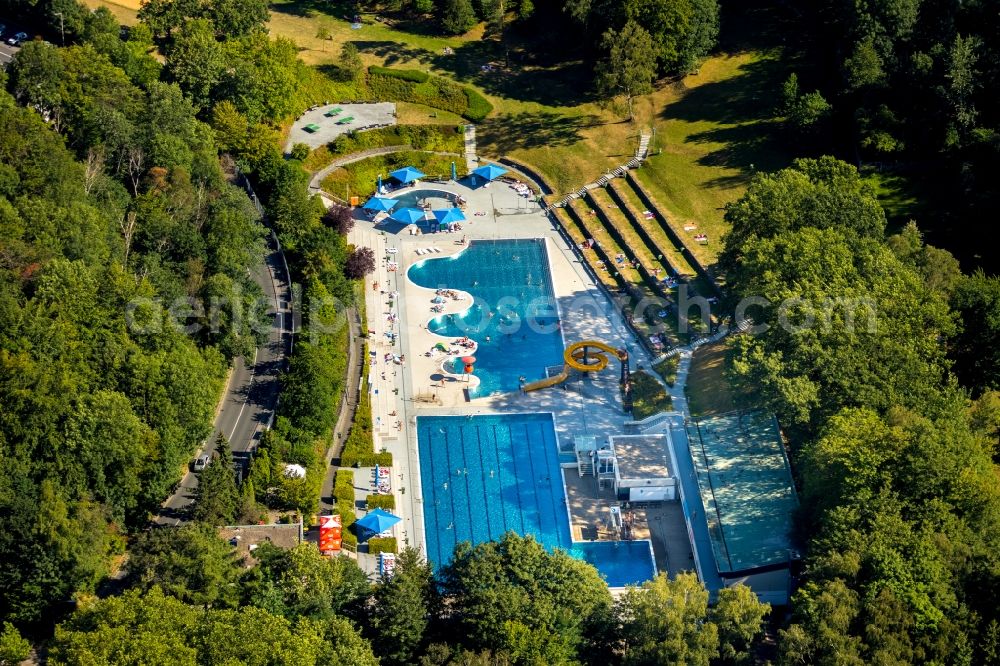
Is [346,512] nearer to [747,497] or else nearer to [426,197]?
[747,497]

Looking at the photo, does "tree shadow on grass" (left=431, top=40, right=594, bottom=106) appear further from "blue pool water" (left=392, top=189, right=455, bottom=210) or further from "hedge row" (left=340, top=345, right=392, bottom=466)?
"hedge row" (left=340, top=345, right=392, bottom=466)

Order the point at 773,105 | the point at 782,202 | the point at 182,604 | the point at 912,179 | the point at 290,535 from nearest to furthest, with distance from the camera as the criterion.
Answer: the point at 182,604
the point at 290,535
the point at 782,202
the point at 912,179
the point at 773,105

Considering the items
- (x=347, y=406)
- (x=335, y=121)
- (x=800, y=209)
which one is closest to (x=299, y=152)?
(x=335, y=121)

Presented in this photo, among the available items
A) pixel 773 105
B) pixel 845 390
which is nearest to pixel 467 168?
pixel 773 105

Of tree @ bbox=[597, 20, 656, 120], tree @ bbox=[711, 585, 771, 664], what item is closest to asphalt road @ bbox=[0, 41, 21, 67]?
tree @ bbox=[597, 20, 656, 120]

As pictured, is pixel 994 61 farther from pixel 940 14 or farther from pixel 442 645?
pixel 442 645
